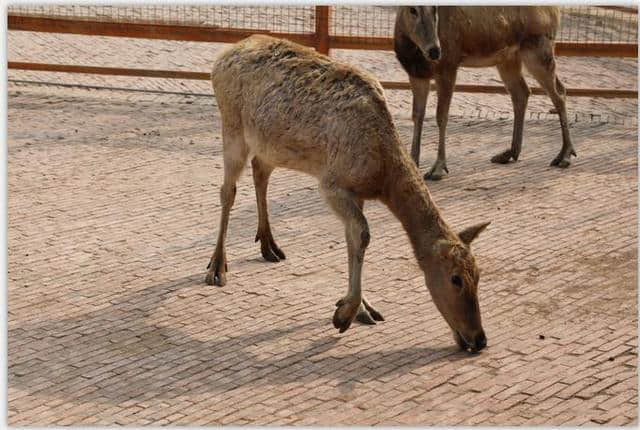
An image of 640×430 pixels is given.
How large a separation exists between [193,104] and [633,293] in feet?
26.3

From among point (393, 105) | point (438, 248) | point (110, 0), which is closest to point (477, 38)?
point (393, 105)

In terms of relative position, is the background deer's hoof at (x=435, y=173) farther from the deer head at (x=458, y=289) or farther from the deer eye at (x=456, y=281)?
the deer eye at (x=456, y=281)

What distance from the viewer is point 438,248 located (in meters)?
8.11

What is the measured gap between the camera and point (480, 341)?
26.5 feet

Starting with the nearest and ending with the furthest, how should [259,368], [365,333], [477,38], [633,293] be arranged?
[259,368] < [365,333] < [633,293] < [477,38]

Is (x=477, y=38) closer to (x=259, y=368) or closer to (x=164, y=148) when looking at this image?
(x=164, y=148)

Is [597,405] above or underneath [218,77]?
underneath

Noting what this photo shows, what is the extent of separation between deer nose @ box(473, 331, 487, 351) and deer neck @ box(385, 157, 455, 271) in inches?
24.6

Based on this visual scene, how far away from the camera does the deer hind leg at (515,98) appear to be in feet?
43.9

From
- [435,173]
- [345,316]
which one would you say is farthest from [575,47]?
[345,316]

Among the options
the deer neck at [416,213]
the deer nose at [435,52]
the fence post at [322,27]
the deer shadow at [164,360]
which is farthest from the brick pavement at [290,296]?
the fence post at [322,27]

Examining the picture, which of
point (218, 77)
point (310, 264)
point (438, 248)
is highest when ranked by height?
point (218, 77)

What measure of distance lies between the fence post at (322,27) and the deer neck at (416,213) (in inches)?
296

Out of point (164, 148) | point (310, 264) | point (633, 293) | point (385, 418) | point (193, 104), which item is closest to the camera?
point (385, 418)
